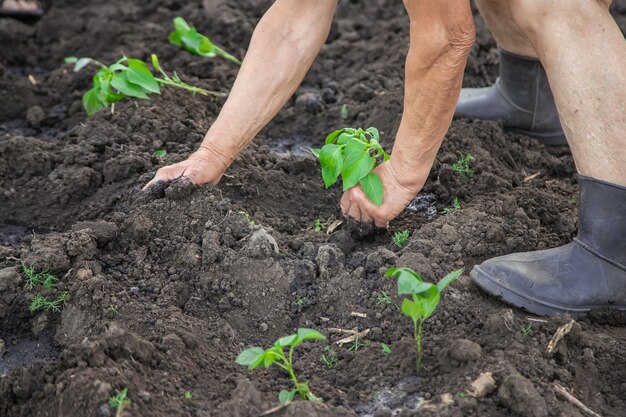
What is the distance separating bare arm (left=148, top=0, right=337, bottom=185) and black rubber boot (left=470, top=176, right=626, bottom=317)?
1.04m

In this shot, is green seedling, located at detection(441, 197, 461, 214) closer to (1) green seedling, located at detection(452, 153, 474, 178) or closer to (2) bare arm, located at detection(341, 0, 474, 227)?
(1) green seedling, located at detection(452, 153, 474, 178)

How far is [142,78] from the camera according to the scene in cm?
395

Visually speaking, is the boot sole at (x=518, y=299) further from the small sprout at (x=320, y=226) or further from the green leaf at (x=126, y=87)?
the green leaf at (x=126, y=87)

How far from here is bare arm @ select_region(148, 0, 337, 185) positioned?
3.32 m

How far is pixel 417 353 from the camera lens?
2.61 metres

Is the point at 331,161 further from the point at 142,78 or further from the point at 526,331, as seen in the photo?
the point at 142,78

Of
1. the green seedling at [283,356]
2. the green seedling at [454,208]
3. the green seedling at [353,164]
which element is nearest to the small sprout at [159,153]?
the green seedling at [353,164]

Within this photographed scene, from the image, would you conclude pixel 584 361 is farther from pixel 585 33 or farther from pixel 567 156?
pixel 567 156

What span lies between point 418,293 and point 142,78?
2.01 metres

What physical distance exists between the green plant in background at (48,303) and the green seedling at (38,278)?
49mm

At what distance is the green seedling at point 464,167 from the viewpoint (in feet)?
11.9

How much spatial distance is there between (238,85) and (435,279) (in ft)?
3.57

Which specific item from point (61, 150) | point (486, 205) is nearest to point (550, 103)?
point (486, 205)

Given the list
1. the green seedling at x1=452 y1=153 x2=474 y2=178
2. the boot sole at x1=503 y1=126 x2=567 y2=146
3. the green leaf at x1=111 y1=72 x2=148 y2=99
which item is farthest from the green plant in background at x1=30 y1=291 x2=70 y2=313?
the boot sole at x1=503 y1=126 x2=567 y2=146
